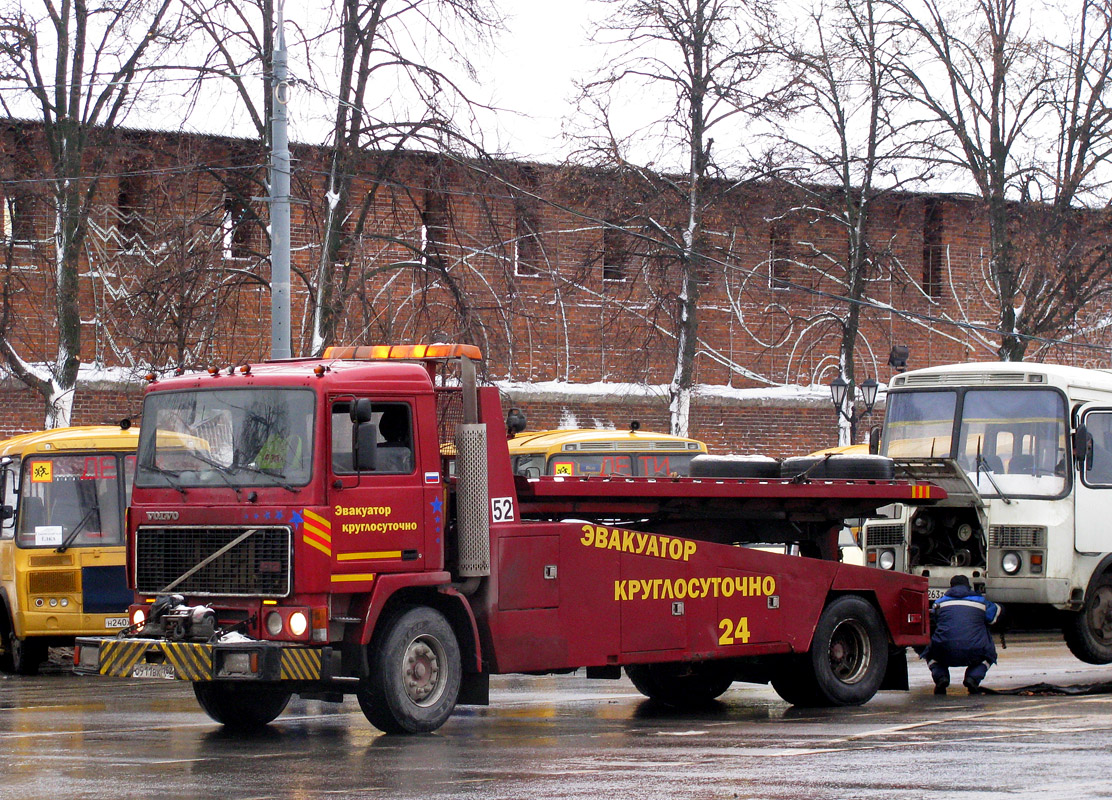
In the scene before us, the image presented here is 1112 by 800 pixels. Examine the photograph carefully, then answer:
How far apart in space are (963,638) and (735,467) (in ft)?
9.40

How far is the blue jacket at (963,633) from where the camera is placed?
1559 cm

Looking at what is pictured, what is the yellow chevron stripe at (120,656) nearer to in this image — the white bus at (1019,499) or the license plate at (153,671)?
the license plate at (153,671)

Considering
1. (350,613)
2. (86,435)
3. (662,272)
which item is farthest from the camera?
(662,272)

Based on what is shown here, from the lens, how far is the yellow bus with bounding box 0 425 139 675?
1916cm

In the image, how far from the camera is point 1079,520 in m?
17.7

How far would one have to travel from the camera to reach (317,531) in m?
11.5

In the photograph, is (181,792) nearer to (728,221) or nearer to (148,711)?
(148,711)

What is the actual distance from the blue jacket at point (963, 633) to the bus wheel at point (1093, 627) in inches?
95.3

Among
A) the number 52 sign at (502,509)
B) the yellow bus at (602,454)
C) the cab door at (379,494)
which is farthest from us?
the yellow bus at (602,454)

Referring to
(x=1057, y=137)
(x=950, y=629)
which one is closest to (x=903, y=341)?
(x=1057, y=137)

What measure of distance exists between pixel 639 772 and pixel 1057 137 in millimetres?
25917

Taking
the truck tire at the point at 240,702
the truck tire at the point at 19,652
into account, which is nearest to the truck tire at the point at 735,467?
the truck tire at the point at 240,702

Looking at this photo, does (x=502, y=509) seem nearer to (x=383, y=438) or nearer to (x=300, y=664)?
(x=383, y=438)

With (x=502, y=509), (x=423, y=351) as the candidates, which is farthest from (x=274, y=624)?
(x=423, y=351)
